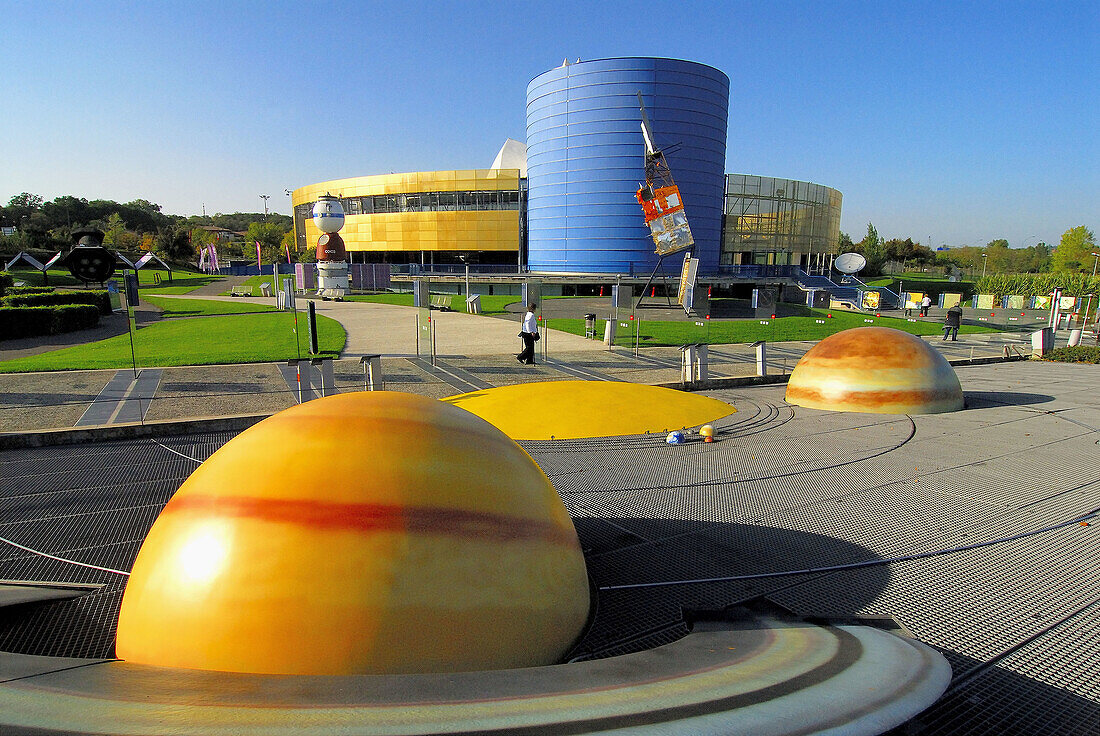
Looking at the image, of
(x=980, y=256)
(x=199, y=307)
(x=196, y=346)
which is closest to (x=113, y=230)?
(x=199, y=307)

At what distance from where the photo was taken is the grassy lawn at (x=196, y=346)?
17078 millimetres

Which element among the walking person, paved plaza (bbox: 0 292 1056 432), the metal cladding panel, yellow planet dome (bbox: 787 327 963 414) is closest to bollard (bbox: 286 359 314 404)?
paved plaza (bbox: 0 292 1056 432)

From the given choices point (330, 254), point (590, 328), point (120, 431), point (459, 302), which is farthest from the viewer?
point (330, 254)

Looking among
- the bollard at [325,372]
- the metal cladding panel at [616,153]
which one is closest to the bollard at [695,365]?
the bollard at [325,372]

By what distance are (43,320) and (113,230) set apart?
226 ft

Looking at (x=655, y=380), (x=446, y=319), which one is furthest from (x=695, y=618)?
(x=446, y=319)

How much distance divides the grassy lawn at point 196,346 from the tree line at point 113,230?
51.8 metres

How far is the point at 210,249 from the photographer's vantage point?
242 ft

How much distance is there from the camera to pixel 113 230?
78.8m

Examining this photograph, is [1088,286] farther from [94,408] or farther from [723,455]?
[94,408]

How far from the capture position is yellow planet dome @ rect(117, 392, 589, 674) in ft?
9.71

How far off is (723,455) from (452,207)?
6353 centimetres

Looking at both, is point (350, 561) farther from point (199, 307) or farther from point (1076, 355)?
point (199, 307)

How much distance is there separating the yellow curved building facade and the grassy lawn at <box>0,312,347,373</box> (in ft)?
134
